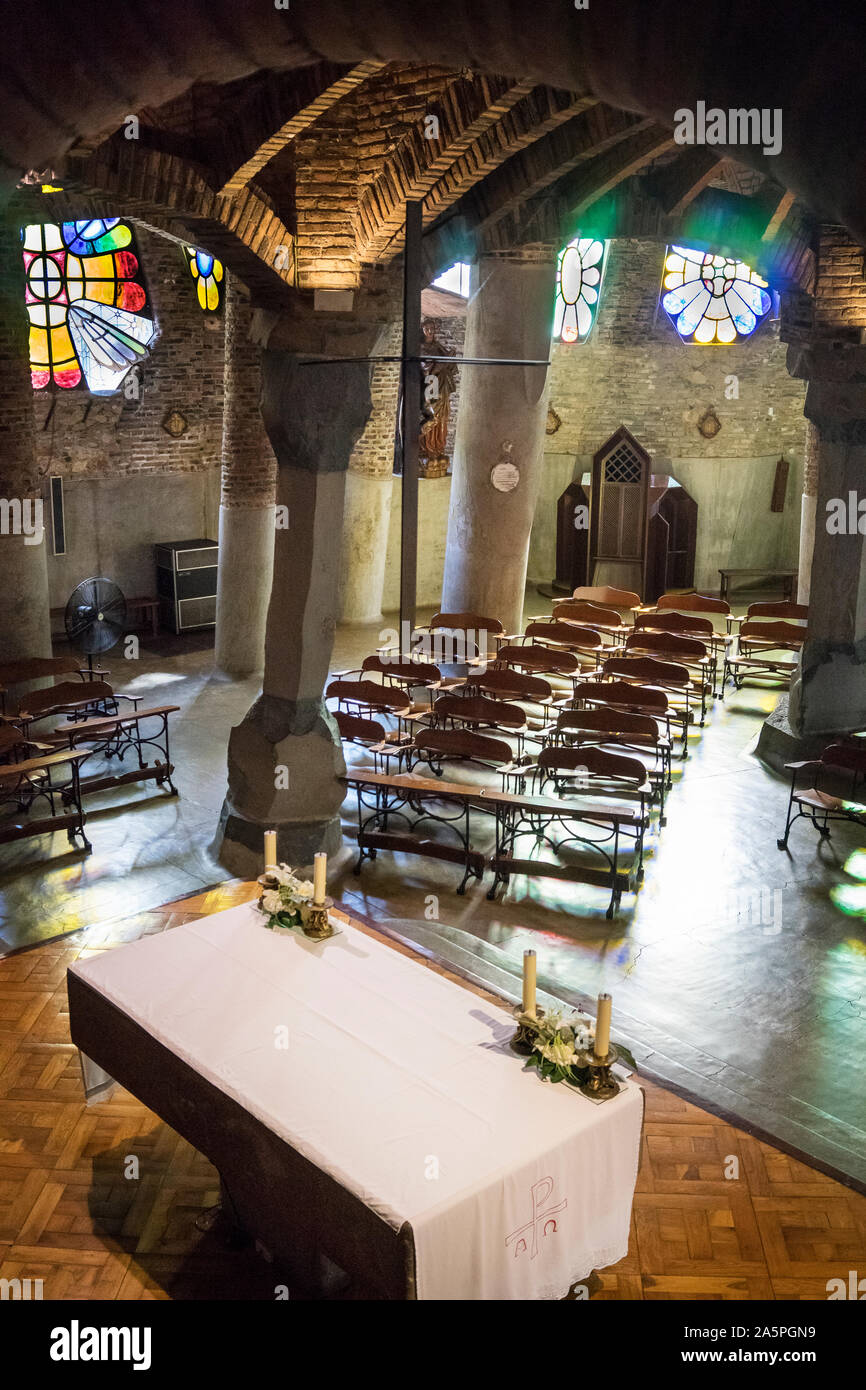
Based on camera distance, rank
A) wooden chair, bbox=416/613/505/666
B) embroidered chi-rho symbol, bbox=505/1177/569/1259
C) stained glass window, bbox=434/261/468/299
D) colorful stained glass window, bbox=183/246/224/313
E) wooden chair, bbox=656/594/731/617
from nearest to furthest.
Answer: embroidered chi-rho symbol, bbox=505/1177/569/1259 < wooden chair, bbox=416/613/505/666 < wooden chair, bbox=656/594/731/617 < colorful stained glass window, bbox=183/246/224/313 < stained glass window, bbox=434/261/468/299

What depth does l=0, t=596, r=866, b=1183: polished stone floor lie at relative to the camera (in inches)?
282

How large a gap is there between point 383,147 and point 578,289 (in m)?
12.2

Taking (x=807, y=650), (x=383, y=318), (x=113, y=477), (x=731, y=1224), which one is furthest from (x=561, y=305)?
(x=731, y=1224)

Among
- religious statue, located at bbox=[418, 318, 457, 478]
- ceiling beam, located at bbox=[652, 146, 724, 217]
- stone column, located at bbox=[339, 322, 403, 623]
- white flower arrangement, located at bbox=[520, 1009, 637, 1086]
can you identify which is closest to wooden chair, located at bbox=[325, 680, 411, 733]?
stone column, located at bbox=[339, 322, 403, 623]

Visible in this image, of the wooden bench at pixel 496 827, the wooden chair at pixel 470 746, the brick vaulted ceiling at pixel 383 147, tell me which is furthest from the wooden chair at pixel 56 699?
the brick vaulted ceiling at pixel 383 147

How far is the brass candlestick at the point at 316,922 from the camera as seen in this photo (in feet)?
20.2

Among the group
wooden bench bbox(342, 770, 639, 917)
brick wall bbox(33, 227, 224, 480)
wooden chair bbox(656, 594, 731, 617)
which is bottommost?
wooden bench bbox(342, 770, 639, 917)

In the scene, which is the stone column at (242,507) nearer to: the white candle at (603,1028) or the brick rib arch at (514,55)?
the white candle at (603,1028)

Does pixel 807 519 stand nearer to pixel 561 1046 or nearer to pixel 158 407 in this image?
pixel 158 407

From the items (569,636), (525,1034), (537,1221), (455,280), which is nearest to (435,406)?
(455,280)

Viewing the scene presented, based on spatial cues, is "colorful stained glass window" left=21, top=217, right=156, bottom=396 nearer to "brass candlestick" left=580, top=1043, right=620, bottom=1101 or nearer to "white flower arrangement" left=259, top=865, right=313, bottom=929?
"white flower arrangement" left=259, top=865, right=313, bottom=929

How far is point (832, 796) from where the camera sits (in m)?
10.5

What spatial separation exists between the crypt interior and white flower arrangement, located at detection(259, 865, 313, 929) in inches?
9.8

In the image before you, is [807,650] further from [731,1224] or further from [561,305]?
[561,305]
